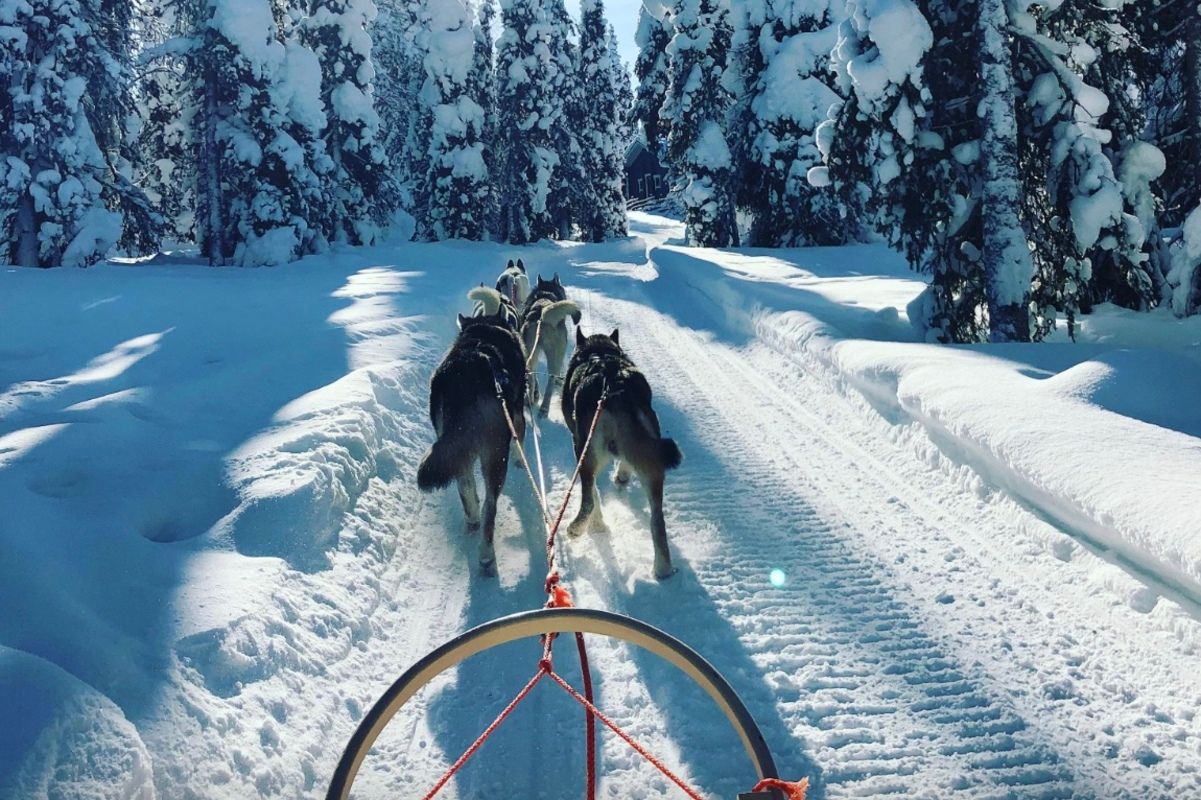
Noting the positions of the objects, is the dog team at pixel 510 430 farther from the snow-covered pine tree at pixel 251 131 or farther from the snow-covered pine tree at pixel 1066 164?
the snow-covered pine tree at pixel 251 131

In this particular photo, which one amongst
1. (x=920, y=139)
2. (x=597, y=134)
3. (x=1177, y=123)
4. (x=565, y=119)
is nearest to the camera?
(x=920, y=139)

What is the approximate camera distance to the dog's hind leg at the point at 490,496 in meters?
4.65

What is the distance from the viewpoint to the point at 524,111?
118ft

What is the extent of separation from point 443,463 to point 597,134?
41993 millimetres

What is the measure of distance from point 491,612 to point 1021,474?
140 inches

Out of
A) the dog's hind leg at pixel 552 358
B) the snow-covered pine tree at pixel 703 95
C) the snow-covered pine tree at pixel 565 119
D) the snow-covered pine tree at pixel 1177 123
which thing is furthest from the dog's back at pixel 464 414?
the snow-covered pine tree at pixel 565 119

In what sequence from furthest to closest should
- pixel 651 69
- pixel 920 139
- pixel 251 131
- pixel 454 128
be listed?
1. pixel 651 69
2. pixel 454 128
3. pixel 251 131
4. pixel 920 139

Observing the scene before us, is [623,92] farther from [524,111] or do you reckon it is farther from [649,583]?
[649,583]

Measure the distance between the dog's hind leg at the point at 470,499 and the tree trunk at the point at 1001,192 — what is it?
277 inches

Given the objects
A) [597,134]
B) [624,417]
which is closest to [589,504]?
[624,417]

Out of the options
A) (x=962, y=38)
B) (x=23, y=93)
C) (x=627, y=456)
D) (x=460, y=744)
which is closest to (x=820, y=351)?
(x=962, y=38)

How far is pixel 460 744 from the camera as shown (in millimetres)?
3152

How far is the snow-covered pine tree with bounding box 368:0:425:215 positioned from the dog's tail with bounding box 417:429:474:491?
38288 millimetres

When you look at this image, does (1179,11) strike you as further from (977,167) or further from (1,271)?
(1,271)
